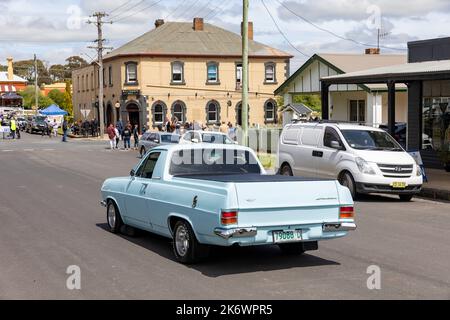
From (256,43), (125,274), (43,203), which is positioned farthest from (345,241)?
(256,43)

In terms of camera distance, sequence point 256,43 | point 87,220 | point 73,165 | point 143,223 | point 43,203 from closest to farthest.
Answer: point 143,223
point 87,220
point 43,203
point 73,165
point 256,43

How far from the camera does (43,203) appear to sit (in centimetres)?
1518

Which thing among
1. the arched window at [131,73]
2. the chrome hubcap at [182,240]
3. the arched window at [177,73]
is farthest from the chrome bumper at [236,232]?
the arched window at [177,73]

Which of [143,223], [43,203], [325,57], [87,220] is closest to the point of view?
[143,223]

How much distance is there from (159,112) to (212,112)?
5.00m

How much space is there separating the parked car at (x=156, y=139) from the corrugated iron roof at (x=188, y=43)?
2591cm

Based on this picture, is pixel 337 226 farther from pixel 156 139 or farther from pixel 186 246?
pixel 156 139

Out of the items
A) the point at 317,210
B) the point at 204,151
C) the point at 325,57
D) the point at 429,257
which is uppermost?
the point at 325,57

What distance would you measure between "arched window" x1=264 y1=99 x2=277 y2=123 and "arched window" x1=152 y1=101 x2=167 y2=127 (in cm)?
962

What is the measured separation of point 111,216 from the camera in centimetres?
1137

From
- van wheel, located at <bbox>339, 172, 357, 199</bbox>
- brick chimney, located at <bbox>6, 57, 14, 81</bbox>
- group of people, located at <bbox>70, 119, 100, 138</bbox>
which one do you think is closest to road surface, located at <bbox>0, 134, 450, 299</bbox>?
van wheel, located at <bbox>339, 172, 357, 199</bbox>

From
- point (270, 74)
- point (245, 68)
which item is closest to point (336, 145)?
point (245, 68)
